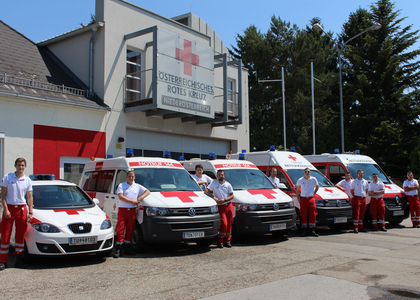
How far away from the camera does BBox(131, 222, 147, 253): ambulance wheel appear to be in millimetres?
8305

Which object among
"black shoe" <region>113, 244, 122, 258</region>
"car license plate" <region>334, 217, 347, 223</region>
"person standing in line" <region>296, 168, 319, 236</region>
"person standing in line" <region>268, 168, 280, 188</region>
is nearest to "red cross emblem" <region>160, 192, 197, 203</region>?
"black shoe" <region>113, 244, 122, 258</region>

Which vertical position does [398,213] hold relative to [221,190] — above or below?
below

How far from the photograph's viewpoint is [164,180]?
933cm

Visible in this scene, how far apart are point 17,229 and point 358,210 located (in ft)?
29.8

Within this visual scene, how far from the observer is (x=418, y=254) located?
8461 mm

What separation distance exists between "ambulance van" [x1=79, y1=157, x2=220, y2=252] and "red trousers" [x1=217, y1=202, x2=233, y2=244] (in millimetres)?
306

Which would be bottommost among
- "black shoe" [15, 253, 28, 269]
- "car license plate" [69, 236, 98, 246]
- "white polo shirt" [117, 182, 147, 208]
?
Result: "black shoe" [15, 253, 28, 269]

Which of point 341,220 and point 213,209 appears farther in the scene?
point 341,220

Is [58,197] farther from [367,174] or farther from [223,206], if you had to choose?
[367,174]

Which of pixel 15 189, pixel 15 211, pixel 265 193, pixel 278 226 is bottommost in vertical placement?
pixel 278 226

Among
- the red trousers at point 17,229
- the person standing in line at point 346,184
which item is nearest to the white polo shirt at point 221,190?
the red trousers at point 17,229

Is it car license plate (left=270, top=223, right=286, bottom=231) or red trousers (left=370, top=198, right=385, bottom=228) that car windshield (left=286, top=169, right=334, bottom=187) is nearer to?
red trousers (left=370, top=198, right=385, bottom=228)

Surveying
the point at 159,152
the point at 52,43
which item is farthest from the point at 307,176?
the point at 52,43

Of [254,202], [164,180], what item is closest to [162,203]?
[164,180]
